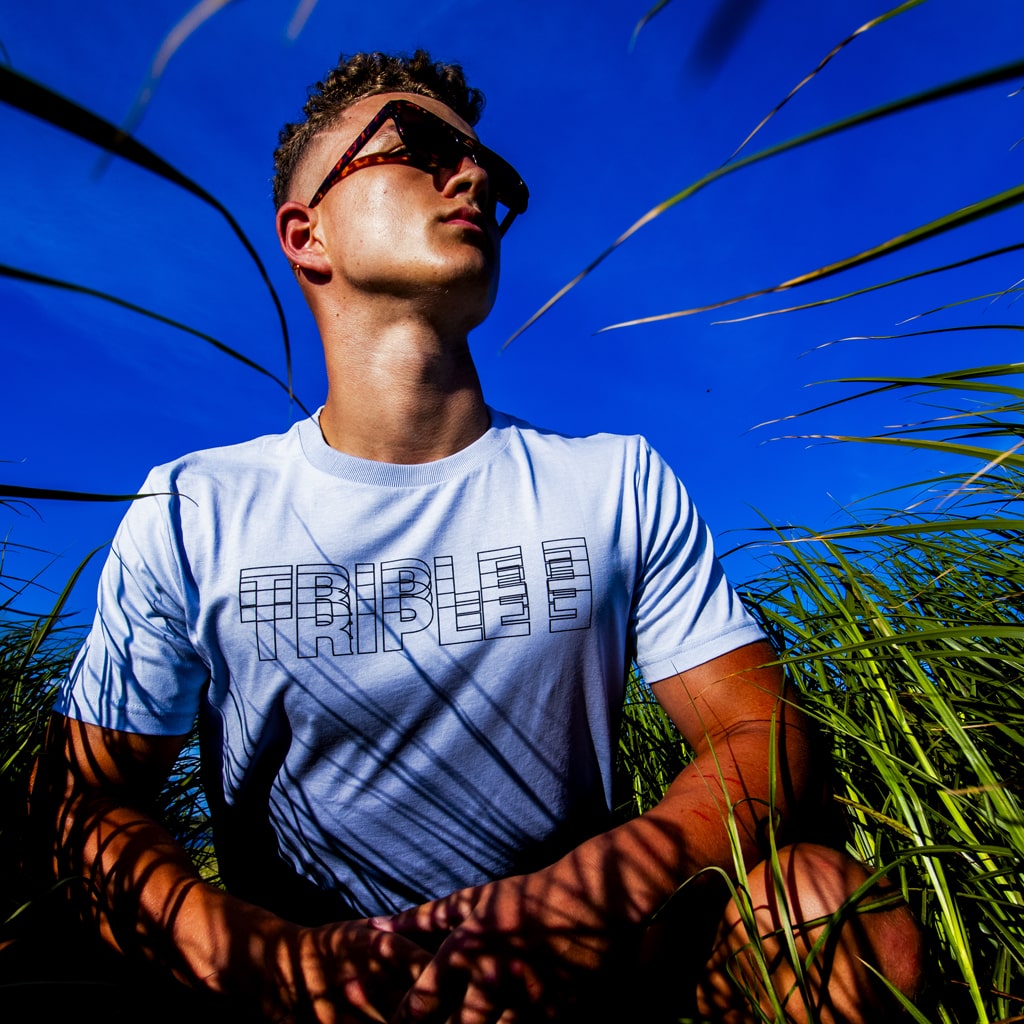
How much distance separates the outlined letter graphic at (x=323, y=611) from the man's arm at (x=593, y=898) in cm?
62

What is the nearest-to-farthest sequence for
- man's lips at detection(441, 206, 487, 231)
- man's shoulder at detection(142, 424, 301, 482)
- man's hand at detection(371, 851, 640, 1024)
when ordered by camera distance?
1. man's hand at detection(371, 851, 640, 1024)
2. man's shoulder at detection(142, 424, 301, 482)
3. man's lips at detection(441, 206, 487, 231)

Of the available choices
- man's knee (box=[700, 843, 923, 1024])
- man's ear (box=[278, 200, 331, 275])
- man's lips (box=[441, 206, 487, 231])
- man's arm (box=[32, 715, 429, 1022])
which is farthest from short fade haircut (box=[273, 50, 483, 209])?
man's knee (box=[700, 843, 923, 1024])

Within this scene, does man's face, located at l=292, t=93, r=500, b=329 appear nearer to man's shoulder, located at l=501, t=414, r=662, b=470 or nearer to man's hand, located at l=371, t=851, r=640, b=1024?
man's shoulder, located at l=501, t=414, r=662, b=470

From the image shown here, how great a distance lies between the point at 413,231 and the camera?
6.43 feet

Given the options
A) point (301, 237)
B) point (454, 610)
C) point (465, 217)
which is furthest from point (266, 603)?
point (301, 237)

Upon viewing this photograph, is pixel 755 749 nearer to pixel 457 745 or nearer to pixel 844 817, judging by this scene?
pixel 844 817

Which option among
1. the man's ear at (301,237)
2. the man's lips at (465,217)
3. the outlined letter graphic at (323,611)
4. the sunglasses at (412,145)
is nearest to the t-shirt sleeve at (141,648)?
the outlined letter graphic at (323,611)

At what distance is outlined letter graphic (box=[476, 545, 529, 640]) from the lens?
1626 mm

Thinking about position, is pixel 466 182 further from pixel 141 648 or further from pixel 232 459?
pixel 141 648

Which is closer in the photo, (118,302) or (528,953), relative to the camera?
(118,302)

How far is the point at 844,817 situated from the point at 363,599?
1207 millimetres

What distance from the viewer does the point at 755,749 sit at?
1.35 metres

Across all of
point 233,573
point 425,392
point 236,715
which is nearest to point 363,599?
point 233,573

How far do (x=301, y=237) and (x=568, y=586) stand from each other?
1588 mm
